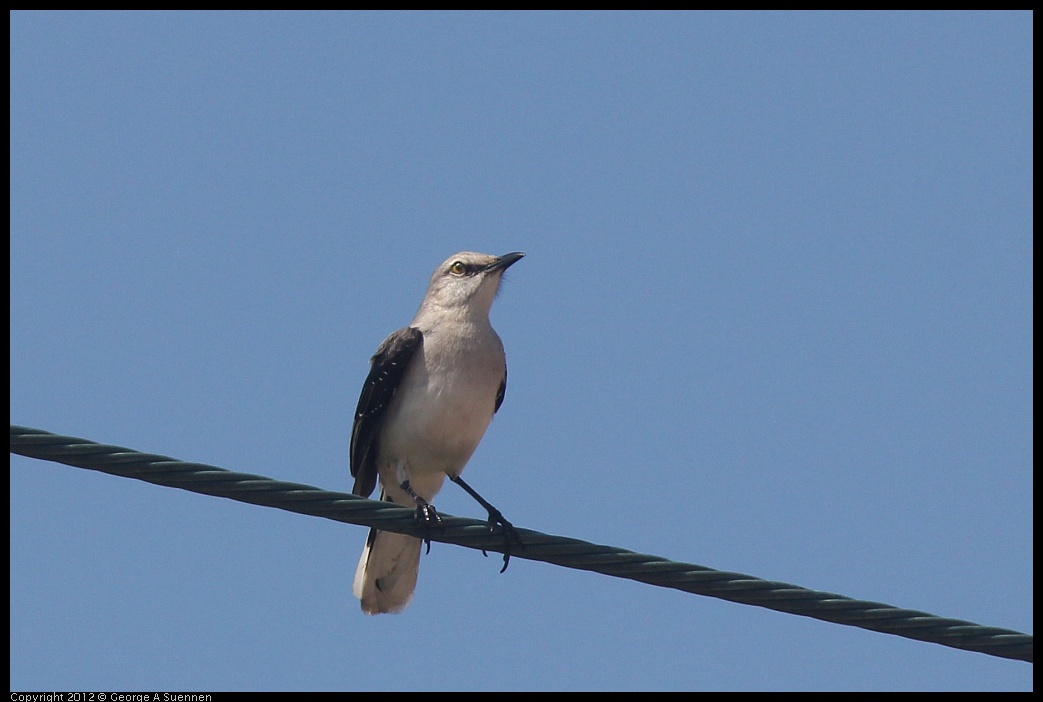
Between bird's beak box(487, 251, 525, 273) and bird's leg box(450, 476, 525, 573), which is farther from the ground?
bird's beak box(487, 251, 525, 273)

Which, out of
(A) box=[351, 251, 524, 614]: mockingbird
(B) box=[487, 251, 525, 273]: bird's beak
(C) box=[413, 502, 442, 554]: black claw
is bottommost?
(C) box=[413, 502, 442, 554]: black claw

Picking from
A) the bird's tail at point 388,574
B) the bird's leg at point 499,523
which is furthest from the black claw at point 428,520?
the bird's tail at point 388,574

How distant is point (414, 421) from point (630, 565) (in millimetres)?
3269

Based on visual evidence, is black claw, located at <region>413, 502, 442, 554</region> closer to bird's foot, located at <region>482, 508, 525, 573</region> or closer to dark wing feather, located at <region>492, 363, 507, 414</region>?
bird's foot, located at <region>482, 508, 525, 573</region>

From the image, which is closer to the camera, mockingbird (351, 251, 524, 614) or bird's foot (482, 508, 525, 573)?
bird's foot (482, 508, 525, 573)

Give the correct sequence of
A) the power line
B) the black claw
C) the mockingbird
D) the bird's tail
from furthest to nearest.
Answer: the bird's tail < the mockingbird < the black claw < the power line

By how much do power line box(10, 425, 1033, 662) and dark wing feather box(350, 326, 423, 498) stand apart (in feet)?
10.1

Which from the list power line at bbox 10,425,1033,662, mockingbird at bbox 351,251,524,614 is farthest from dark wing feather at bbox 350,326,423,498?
power line at bbox 10,425,1033,662

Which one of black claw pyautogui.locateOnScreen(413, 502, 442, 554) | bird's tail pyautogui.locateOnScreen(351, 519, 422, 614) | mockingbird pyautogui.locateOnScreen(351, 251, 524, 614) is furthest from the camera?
bird's tail pyautogui.locateOnScreen(351, 519, 422, 614)

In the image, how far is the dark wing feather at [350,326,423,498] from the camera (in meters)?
9.20

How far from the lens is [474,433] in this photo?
9094 mm

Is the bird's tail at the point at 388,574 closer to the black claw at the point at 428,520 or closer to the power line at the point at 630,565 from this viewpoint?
the black claw at the point at 428,520

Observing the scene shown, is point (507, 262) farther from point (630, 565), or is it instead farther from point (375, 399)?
point (630, 565)

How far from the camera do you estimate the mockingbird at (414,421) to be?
353 inches
